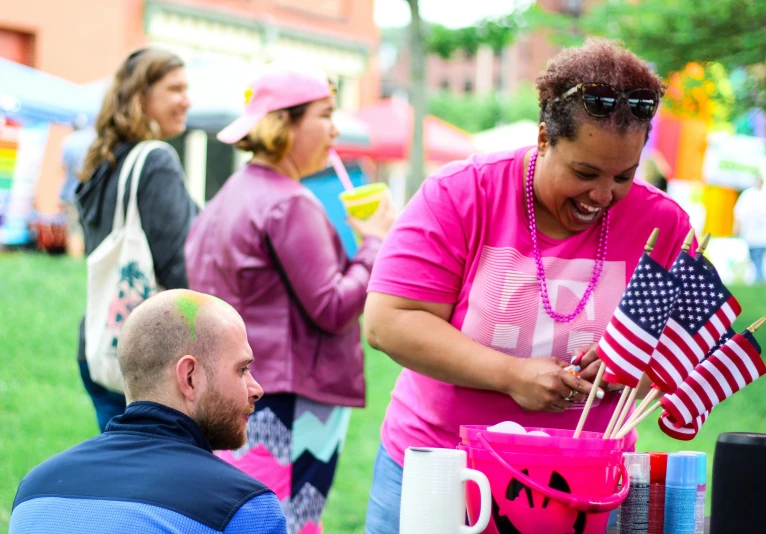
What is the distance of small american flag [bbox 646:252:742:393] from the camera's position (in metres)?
1.73

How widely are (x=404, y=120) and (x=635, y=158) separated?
15833 mm

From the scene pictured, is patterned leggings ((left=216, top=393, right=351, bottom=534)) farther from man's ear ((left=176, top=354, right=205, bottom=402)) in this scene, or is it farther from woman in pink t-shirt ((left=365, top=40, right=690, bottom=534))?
man's ear ((left=176, top=354, right=205, bottom=402))

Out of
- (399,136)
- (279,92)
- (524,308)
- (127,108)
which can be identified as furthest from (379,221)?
(399,136)

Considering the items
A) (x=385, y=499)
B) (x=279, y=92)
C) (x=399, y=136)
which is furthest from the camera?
(x=399, y=136)

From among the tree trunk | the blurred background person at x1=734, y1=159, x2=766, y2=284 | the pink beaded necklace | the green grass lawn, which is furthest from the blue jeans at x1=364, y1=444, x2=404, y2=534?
the tree trunk

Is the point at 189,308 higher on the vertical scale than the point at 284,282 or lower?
higher

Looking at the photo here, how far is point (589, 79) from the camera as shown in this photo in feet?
6.40

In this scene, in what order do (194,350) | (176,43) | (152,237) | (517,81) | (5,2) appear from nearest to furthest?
(194,350), (152,237), (5,2), (176,43), (517,81)

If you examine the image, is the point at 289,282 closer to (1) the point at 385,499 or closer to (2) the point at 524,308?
(1) the point at 385,499

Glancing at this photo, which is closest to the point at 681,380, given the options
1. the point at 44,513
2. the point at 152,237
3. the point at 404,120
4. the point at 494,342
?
the point at 494,342

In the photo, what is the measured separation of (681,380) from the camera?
1.82m

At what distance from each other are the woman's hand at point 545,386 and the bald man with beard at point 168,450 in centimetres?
51

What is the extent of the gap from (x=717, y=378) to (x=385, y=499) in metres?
0.83

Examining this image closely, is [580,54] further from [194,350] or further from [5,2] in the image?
[5,2]
